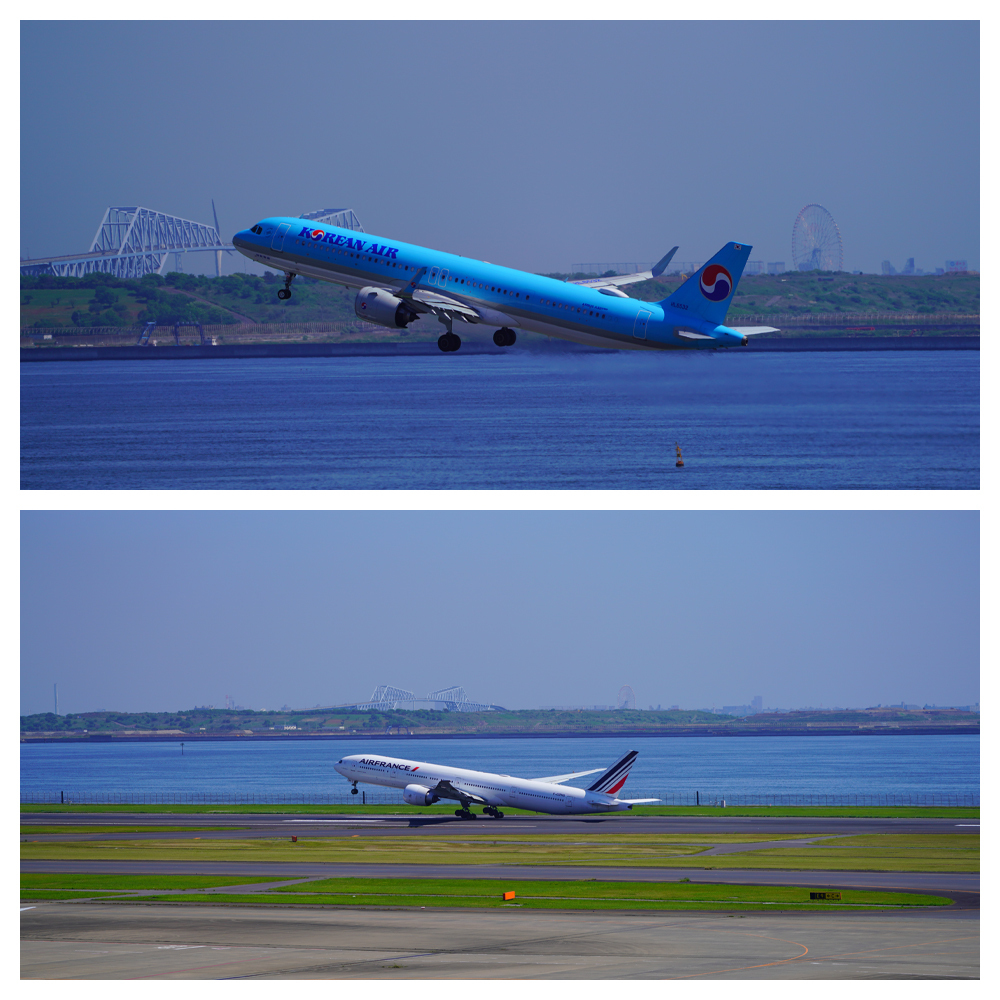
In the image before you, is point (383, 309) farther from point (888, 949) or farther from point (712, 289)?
point (888, 949)

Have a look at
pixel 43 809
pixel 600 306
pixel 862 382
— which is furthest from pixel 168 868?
pixel 862 382

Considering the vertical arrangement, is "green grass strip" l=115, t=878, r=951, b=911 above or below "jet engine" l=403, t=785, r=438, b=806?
above

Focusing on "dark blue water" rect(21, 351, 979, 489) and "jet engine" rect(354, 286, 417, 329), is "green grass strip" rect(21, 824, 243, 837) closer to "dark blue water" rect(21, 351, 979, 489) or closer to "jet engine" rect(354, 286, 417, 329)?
"dark blue water" rect(21, 351, 979, 489)

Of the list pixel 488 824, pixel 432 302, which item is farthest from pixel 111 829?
pixel 432 302

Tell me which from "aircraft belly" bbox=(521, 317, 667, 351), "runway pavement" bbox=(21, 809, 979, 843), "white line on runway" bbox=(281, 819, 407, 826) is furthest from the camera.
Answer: "white line on runway" bbox=(281, 819, 407, 826)

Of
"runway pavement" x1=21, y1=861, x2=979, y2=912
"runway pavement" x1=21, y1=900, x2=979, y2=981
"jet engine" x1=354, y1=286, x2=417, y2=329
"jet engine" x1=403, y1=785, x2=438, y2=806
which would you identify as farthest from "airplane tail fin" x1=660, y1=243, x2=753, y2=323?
"jet engine" x1=403, y1=785, x2=438, y2=806
